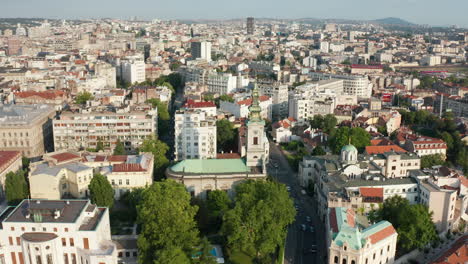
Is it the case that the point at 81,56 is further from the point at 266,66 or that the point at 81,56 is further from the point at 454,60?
the point at 454,60

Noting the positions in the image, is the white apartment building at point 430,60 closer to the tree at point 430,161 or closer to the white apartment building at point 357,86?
the white apartment building at point 357,86

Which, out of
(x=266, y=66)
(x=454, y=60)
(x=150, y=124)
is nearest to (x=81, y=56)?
(x=266, y=66)

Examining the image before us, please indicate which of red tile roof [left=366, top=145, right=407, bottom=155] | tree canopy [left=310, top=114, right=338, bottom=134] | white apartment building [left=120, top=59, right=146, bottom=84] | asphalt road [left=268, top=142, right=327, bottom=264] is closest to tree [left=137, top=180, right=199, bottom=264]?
asphalt road [left=268, top=142, right=327, bottom=264]

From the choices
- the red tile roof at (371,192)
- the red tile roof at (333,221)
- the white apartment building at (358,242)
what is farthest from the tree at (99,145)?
the white apartment building at (358,242)

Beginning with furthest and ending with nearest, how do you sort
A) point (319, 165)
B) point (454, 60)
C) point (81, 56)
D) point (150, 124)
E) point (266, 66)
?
1. point (454, 60)
2. point (81, 56)
3. point (266, 66)
4. point (150, 124)
5. point (319, 165)

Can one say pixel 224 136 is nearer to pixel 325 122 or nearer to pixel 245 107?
pixel 245 107

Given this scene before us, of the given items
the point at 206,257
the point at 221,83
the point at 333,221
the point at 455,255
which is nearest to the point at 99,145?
the point at 206,257
